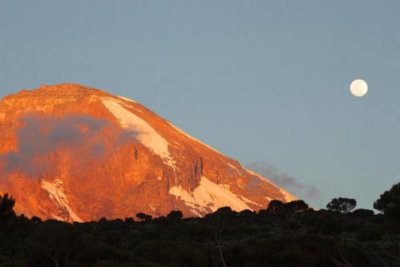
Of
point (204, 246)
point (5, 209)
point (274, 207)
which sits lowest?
point (5, 209)

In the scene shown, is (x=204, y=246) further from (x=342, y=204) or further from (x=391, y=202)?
(x=342, y=204)

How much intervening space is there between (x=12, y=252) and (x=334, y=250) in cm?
2782

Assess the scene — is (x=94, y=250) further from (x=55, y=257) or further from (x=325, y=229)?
(x=325, y=229)

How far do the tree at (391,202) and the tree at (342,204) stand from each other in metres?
64.4

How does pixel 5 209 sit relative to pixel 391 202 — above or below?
below

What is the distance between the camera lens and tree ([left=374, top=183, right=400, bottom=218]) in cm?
6894

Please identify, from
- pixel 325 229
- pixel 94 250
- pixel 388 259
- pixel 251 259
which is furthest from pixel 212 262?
pixel 325 229

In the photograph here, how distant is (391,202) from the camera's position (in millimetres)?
69312

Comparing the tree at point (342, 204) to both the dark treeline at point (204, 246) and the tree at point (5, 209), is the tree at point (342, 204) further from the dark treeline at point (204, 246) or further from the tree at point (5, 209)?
the tree at point (5, 209)

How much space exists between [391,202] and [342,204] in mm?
68143

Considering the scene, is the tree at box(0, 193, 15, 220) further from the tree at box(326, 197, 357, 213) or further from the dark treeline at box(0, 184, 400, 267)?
the tree at box(326, 197, 357, 213)

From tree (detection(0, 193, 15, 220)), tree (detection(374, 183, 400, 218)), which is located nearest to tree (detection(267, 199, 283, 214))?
tree (detection(0, 193, 15, 220))

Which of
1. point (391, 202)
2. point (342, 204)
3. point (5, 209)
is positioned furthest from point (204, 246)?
point (342, 204)

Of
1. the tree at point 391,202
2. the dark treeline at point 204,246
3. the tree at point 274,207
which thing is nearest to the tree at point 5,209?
the dark treeline at point 204,246
